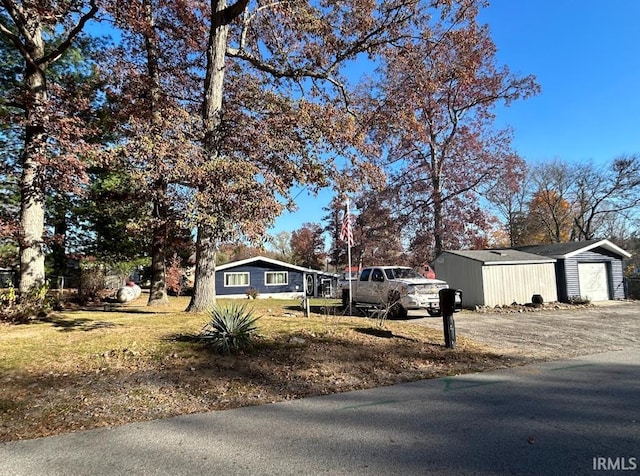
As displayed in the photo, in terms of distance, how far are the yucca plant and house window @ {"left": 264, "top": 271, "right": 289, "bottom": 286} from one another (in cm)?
2785

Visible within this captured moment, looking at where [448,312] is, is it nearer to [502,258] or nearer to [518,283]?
[502,258]

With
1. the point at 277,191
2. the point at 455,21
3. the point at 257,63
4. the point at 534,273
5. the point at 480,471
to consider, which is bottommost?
the point at 480,471

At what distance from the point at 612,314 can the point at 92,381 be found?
17.7 metres

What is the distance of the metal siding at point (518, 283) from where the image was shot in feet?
63.3

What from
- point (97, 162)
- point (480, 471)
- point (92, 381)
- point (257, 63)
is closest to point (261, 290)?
point (257, 63)

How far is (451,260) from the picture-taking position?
21312 millimetres

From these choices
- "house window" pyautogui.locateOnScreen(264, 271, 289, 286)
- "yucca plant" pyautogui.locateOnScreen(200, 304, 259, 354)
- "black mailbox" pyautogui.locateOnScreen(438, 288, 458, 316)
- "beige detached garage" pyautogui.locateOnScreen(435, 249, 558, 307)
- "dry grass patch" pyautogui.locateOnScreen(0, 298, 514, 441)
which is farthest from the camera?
"house window" pyautogui.locateOnScreen(264, 271, 289, 286)

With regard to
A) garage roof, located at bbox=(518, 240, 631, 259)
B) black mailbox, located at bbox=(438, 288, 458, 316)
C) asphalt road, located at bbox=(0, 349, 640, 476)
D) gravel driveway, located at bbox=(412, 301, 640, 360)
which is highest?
garage roof, located at bbox=(518, 240, 631, 259)

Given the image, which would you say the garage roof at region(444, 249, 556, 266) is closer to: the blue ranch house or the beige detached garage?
the beige detached garage

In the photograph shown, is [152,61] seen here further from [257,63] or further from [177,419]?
[177,419]

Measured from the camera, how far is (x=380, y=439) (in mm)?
4113

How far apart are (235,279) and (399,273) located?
70.3 ft

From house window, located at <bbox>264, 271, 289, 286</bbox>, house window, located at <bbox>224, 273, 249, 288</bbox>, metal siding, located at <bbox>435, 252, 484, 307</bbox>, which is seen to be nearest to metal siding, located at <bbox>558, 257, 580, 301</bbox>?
metal siding, located at <bbox>435, 252, 484, 307</bbox>

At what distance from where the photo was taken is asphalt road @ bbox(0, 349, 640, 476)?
3539mm
